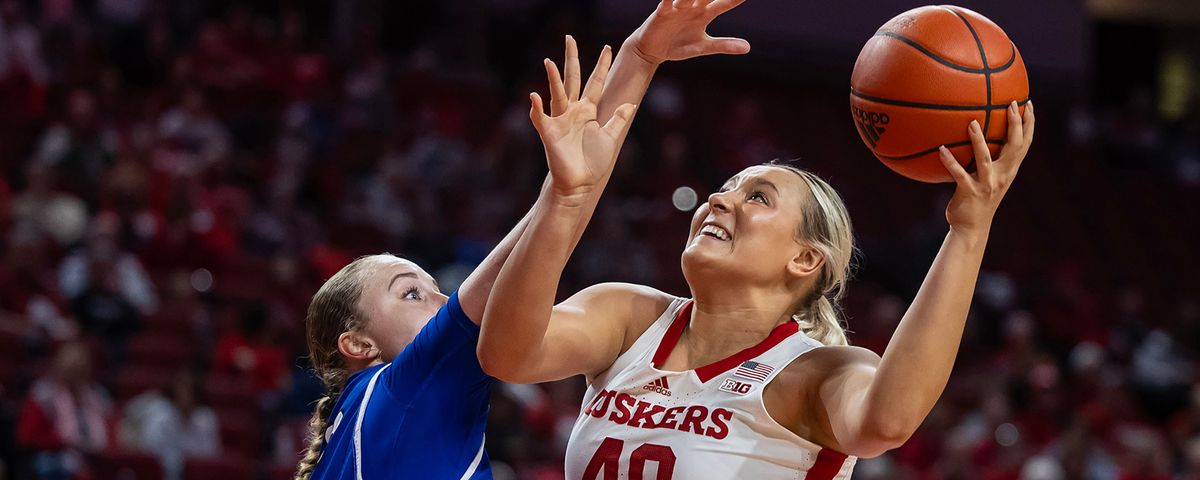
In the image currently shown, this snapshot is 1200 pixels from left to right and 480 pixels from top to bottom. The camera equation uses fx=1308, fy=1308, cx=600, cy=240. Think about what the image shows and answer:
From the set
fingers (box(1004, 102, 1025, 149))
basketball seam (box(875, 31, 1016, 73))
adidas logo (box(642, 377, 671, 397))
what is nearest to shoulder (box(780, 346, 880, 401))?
adidas logo (box(642, 377, 671, 397))

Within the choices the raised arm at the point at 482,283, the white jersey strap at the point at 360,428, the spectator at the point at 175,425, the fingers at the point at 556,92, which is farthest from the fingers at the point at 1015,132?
the spectator at the point at 175,425

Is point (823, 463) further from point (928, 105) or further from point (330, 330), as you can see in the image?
point (330, 330)

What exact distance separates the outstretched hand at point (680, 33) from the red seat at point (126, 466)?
4.95 metres

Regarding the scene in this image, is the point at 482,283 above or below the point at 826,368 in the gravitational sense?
above

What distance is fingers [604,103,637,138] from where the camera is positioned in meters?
2.42

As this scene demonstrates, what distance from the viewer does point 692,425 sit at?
255cm

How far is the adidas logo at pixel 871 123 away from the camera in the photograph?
2609 mm

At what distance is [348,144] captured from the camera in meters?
10.7

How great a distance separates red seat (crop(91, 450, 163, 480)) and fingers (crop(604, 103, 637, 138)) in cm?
510

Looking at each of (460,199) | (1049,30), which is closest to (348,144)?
(460,199)

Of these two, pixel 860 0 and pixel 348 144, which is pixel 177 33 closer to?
pixel 348 144

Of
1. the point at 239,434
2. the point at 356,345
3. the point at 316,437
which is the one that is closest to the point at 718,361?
the point at 356,345

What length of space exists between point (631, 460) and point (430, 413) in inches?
16.8

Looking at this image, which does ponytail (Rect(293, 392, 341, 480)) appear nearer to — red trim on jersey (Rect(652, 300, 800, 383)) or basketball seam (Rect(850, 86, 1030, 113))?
red trim on jersey (Rect(652, 300, 800, 383))
